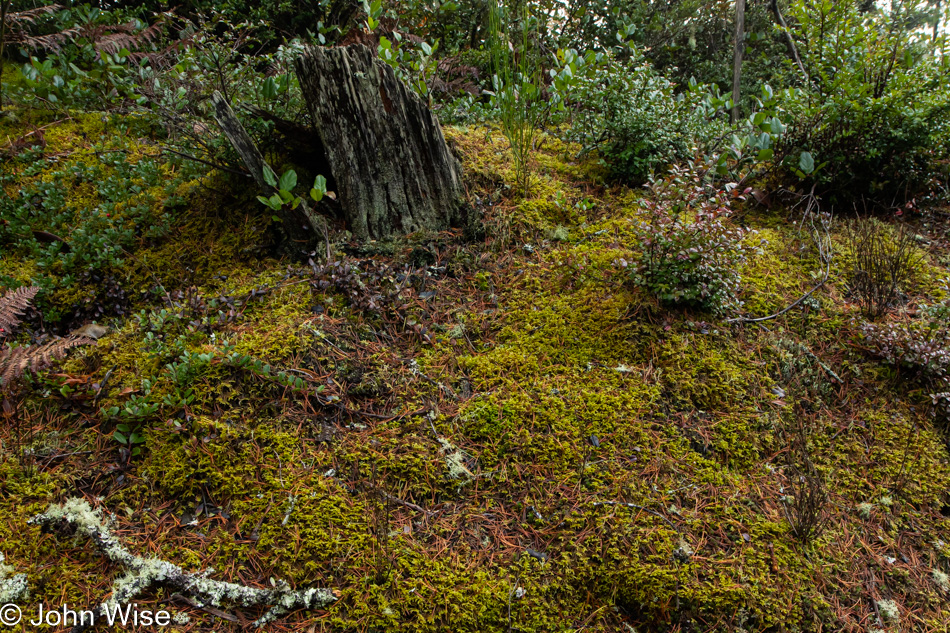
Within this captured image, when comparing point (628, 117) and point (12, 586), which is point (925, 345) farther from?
point (12, 586)

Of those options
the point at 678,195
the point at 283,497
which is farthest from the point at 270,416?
the point at 678,195

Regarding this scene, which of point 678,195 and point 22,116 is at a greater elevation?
point 22,116

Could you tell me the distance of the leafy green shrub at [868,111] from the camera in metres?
4.04

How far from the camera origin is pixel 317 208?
394cm

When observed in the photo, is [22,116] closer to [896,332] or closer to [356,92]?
[356,92]

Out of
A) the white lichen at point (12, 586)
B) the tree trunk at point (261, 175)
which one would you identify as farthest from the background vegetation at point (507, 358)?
the tree trunk at point (261, 175)

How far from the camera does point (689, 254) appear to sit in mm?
3236

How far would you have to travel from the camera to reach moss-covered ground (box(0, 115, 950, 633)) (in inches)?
86.6

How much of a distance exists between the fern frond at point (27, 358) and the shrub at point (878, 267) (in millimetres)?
5125

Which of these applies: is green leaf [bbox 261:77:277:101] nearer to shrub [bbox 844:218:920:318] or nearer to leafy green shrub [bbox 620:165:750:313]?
leafy green shrub [bbox 620:165:750:313]

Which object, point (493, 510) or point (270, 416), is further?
point (270, 416)

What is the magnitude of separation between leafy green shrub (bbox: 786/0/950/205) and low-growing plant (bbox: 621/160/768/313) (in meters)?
1.61

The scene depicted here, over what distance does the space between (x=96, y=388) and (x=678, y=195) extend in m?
3.74

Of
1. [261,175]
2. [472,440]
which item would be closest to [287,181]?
[261,175]
